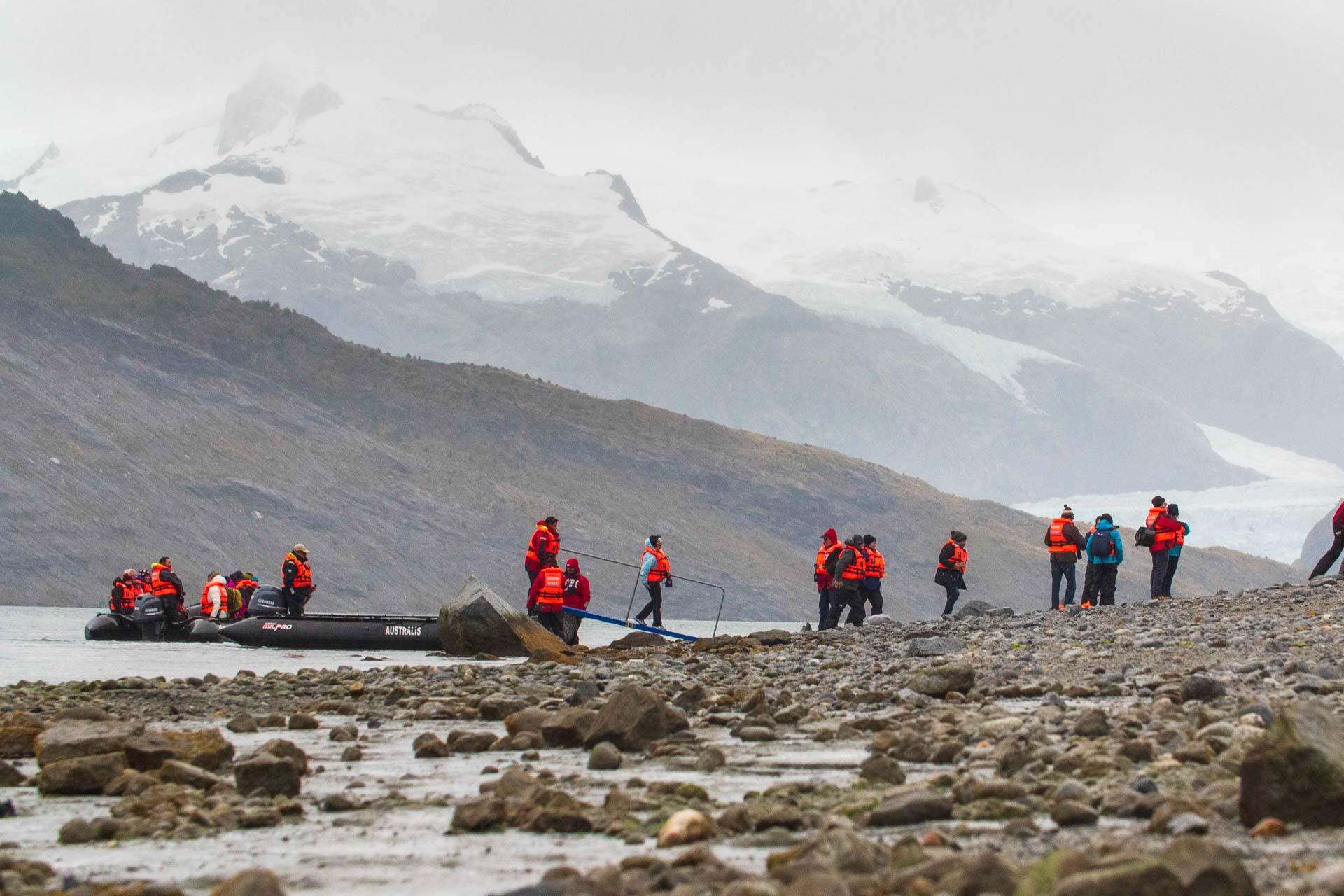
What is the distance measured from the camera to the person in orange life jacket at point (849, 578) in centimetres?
2908

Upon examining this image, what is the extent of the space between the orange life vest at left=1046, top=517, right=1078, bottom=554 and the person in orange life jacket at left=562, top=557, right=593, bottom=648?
8500 mm

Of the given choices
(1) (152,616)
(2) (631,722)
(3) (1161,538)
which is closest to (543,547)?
(3) (1161,538)

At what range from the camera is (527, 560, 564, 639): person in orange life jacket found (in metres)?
27.5

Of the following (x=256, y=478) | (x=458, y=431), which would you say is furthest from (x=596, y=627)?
(x=458, y=431)

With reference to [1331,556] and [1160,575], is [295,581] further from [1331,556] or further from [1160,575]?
[1331,556]

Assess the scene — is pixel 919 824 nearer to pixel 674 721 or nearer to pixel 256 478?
pixel 674 721

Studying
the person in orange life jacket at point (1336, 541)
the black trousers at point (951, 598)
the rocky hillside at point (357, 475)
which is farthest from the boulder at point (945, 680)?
the rocky hillside at point (357, 475)

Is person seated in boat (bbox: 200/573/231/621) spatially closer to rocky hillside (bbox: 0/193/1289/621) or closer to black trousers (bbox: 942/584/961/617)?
black trousers (bbox: 942/584/961/617)

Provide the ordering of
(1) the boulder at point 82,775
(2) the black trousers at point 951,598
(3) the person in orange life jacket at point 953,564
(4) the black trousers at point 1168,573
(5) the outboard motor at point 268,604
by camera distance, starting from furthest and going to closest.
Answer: (5) the outboard motor at point 268,604 < (2) the black trousers at point 951,598 < (3) the person in orange life jacket at point 953,564 < (4) the black trousers at point 1168,573 < (1) the boulder at point 82,775

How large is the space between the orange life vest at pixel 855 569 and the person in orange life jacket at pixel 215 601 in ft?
50.6

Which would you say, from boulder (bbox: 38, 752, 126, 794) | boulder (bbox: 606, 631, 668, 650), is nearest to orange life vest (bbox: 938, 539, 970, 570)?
boulder (bbox: 606, 631, 668, 650)

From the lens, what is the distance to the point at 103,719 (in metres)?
12.1

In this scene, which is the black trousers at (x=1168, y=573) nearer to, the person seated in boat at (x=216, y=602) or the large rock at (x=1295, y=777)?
the person seated in boat at (x=216, y=602)

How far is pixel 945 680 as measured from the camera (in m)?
12.8
